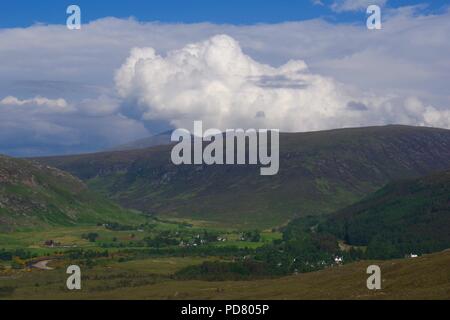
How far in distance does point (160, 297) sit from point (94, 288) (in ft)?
108

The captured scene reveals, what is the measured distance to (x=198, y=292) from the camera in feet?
568

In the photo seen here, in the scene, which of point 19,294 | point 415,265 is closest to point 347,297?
point 415,265
